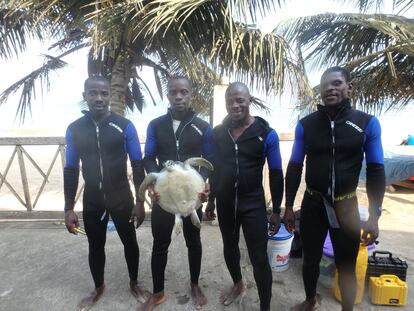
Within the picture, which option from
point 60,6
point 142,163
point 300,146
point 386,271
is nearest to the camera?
point 300,146

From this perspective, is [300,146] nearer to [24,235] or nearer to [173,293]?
[173,293]

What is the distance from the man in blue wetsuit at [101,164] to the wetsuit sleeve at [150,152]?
0.07 m

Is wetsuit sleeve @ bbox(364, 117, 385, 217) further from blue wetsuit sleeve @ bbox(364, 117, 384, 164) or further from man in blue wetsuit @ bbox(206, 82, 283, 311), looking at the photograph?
man in blue wetsuit @ bbox(206, 82, 283, 311)

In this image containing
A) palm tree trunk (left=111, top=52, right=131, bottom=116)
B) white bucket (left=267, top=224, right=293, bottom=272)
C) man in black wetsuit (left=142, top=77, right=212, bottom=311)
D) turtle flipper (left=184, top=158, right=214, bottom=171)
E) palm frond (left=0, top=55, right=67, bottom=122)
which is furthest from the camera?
palm frond (left=0, top=55, right=67, bottom=122)

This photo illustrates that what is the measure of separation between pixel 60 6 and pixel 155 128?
3.02 meters

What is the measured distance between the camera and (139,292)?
2.99m

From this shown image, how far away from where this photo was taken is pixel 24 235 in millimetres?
4527

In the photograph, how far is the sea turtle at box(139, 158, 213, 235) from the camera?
7.59ft

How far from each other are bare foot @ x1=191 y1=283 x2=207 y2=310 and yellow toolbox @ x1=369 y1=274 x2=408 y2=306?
5.08ft

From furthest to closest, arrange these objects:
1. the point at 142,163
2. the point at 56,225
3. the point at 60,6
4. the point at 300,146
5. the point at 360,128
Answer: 1. the point at 56,225
2. the point at 60,6
3. the point at 142,163
4. the point at 300,146
5. the point at 360,128

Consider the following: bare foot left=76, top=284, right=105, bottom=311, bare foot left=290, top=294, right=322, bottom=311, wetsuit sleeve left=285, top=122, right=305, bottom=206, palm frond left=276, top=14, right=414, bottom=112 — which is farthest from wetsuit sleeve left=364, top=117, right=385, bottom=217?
palm frond left=276, top=14, right=414, bottom=112

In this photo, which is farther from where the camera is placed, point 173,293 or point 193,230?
point 173,293

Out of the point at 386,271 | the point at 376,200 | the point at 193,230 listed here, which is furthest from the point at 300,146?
the point at 386,271

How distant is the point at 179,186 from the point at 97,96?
3.39ft
